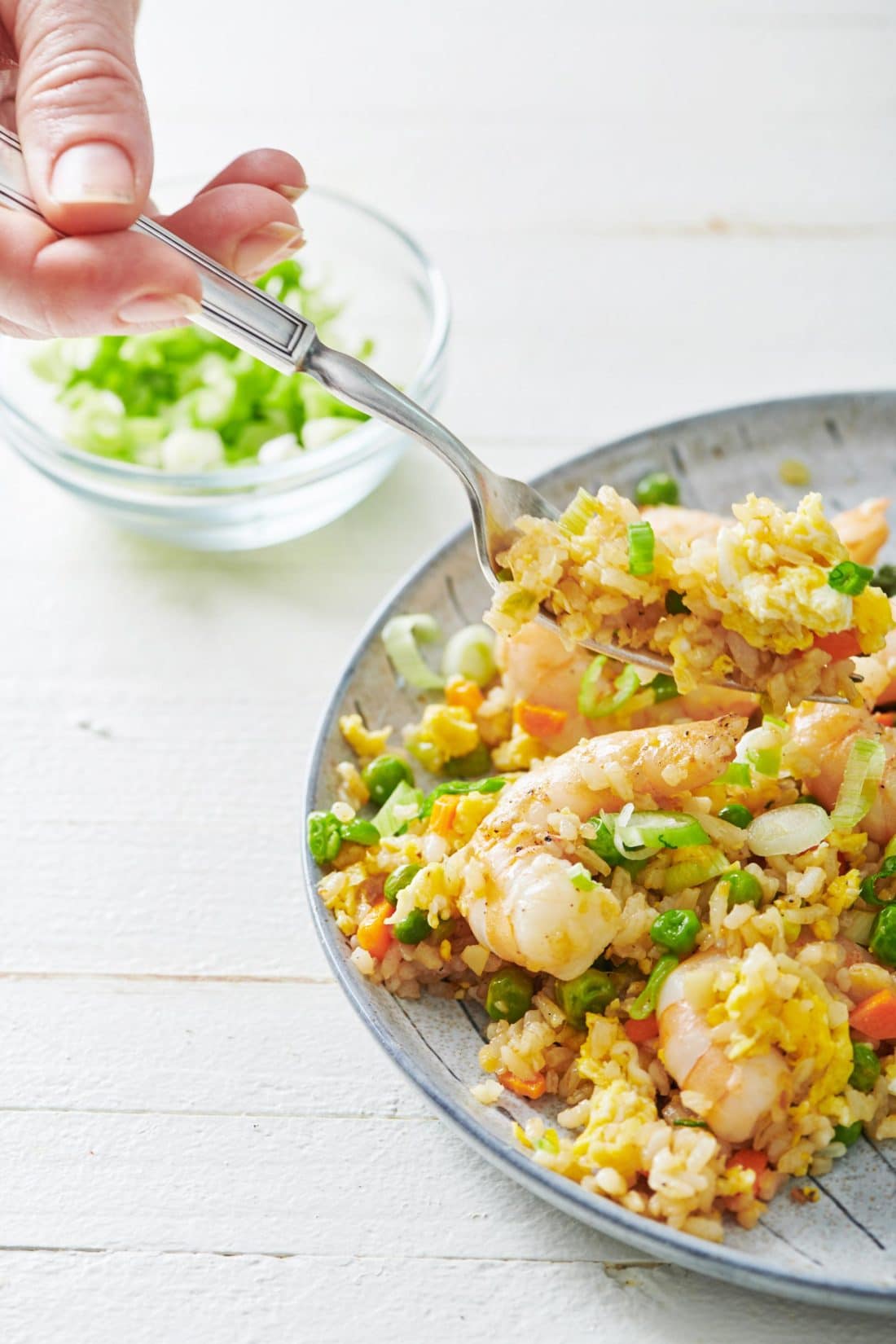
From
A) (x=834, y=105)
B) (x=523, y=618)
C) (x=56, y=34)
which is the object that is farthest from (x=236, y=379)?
(x=834, y=105)

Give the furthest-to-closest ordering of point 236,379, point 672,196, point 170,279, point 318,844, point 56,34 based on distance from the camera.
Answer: point 672,196 < point 236,379 < point 318,844 < point 56,34 < point 170,279

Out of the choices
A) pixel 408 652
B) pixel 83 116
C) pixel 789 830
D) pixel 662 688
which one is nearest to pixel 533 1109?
pixel 789 830

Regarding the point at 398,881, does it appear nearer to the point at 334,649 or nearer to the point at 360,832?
the point at 360,832

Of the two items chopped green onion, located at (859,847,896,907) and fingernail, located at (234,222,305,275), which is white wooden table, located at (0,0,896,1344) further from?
fingernail, located at (234,222,305,275)

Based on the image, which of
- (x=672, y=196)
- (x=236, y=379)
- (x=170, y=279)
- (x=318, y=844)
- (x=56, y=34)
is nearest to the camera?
(x=170, y=279)

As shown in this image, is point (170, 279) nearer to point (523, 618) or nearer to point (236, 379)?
point (523, 618)

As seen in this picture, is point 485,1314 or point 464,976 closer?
point 485,1314

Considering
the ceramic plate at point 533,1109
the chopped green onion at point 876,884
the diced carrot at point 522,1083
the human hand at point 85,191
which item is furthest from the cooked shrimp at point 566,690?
the human hand at point 85,191

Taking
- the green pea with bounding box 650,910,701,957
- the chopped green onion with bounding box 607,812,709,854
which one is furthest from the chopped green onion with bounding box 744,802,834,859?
the green pea with bounding box 650,910,701,957
